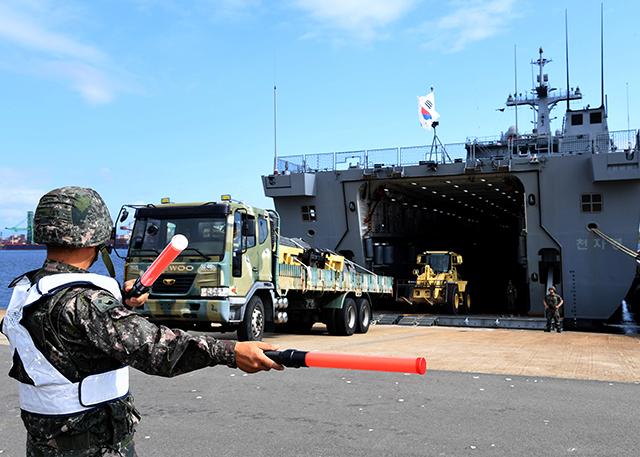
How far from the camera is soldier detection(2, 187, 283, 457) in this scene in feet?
7.81

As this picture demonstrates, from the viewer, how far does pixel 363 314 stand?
18156 mm

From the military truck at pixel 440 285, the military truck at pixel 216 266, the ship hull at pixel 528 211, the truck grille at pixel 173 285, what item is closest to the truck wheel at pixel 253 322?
the military truck at pixel 216 266

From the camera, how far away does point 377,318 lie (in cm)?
2275

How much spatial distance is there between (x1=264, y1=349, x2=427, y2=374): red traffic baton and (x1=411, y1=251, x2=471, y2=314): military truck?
23.4 metres

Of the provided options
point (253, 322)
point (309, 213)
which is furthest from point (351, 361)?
point (309, 213)

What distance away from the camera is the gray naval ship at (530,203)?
71.3 ft

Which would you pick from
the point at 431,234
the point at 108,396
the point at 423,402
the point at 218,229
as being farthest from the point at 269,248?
the point at 431,234

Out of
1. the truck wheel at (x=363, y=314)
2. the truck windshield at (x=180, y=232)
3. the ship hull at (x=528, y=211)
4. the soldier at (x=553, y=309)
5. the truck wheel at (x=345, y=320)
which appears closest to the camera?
the truck windshield at (x=180, y=232)

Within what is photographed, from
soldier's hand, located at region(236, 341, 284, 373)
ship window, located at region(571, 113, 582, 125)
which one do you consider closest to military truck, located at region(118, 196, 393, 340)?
soldier's hand, located at region(236, 341, 284, 373)

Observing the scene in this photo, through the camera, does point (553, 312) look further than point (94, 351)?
Yes

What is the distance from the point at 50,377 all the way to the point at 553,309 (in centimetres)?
1857

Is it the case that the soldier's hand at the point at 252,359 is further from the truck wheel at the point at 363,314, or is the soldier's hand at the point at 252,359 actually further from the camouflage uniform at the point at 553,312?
the camouflage uniform at the point at 553,312

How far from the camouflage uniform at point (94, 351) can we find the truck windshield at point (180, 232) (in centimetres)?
1016

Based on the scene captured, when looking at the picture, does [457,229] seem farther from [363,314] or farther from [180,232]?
[180,232]
